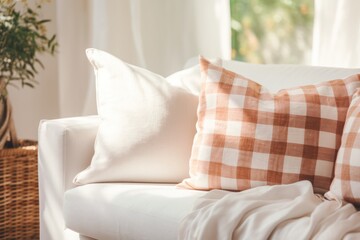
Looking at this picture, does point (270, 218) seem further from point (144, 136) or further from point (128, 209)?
point (144, 136)

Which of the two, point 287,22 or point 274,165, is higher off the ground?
point 287,22

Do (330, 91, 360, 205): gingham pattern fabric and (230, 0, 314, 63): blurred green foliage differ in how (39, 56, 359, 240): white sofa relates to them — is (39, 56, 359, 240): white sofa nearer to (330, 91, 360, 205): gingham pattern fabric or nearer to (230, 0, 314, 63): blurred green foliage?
(330, 91, 360, 205): gingham pattern fabric

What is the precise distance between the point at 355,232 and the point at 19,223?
182cm

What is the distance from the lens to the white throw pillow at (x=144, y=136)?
7.74 ft

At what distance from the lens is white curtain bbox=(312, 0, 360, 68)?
2818mm

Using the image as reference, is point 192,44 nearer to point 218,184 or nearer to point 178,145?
point 178,145

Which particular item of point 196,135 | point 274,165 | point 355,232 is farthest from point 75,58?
point 355,232

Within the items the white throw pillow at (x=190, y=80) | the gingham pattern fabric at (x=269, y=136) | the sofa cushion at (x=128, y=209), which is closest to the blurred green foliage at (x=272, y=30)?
the white throw pillow at (x=190, y=80)

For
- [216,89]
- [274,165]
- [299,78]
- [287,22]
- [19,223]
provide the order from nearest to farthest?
1. [274,165]
2. [216,89]
3. [299,78]
4. [19,223]
5. [287,22]

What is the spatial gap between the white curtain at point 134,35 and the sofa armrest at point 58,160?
3.54 feet

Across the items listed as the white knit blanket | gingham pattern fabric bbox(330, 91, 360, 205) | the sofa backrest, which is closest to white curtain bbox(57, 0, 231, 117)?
the sofa backrest

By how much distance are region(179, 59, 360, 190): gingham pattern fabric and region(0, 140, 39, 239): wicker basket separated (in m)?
1.07

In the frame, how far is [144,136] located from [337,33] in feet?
3.31

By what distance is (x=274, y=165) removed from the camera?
2.14 metres
